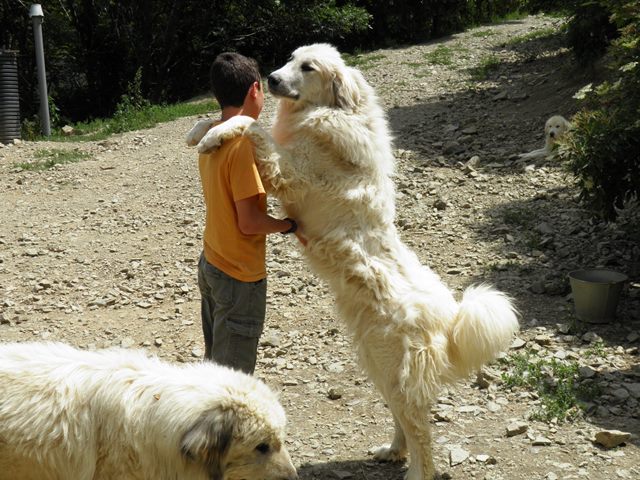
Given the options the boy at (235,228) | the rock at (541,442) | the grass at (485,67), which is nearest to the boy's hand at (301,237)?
the boy at (235,228)

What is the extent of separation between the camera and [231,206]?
374cm

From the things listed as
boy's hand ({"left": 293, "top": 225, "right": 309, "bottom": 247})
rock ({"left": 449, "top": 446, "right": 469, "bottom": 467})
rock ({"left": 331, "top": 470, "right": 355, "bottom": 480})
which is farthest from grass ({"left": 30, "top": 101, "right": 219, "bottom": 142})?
rock ({"left": 449, "top": 446, "right": 469, "bottom": 467})

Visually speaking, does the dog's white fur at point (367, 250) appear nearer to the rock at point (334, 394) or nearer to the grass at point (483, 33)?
the rock at point (334, 394)

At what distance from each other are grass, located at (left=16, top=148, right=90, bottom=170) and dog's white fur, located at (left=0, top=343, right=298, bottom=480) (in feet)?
26.4

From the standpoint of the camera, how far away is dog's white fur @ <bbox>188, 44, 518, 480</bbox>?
397 centimetres

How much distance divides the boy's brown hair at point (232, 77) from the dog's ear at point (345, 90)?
79 centimetres

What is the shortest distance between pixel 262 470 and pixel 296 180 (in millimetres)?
1764

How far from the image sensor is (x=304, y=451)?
455 cm

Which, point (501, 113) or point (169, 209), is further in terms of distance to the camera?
point (501, 113)

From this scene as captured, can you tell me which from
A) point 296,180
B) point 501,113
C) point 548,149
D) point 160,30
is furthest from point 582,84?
point 160,30

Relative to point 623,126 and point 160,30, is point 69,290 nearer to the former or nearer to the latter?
point 623,126

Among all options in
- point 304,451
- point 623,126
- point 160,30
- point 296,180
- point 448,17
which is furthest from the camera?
point 448,17

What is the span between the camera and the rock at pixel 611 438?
4367 millimetres

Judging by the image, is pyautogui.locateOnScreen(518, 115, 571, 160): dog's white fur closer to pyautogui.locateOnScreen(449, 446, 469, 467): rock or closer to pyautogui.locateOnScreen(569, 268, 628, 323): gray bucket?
pyautogui.locateOnScreen(569, 268, 628, 323): gray bucket
